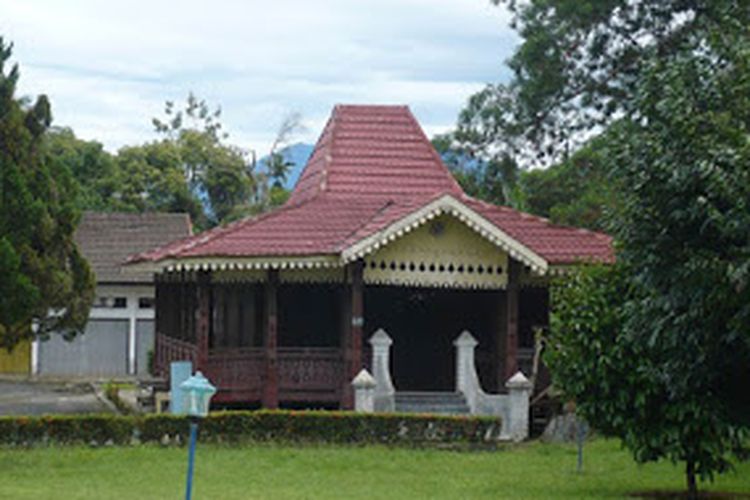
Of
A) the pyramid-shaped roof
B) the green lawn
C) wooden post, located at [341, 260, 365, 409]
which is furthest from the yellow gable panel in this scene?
the green lawn

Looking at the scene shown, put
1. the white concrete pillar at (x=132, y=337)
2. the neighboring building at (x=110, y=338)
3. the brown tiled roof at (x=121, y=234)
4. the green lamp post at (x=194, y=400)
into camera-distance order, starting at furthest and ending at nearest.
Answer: the brown tiled roof at (x=121, y=234) → the white concrete pillar at (x=132, y=337) → the neighboring building at (x=110, y=338) → the green lamp post at (x=194, y=400)

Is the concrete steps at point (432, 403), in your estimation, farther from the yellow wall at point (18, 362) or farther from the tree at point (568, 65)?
the yellow wall at point (18, 362)

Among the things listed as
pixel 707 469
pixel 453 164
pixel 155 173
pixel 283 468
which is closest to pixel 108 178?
pixel 155 173

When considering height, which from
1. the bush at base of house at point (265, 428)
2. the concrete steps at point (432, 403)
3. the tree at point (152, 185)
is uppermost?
the tree at point (152, 185)

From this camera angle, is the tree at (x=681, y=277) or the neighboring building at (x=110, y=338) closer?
the tree at (x=681, y=277)

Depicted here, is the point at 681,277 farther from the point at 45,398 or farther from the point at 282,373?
the point at 45,398

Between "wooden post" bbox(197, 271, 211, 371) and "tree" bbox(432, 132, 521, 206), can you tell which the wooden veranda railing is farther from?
"tree" bbox(432, 132, 521, 206)

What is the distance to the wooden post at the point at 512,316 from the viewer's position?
2942cm

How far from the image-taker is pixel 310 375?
96.5 ft

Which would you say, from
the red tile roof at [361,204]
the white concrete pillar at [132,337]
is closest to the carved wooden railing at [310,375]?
the red tile roof at [361,204]

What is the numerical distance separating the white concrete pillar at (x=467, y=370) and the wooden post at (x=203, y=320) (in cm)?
475

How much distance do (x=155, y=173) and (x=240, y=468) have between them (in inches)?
1727

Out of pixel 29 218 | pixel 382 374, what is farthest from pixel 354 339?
pixel 29 218

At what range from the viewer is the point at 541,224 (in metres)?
31.2
